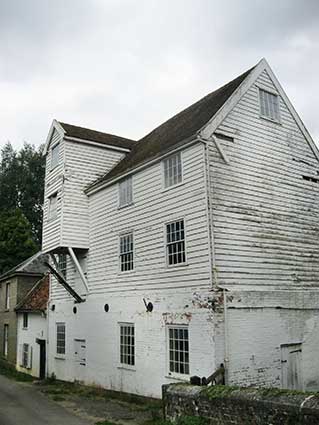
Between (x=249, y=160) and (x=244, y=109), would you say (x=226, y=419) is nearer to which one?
(x=249, y=160)

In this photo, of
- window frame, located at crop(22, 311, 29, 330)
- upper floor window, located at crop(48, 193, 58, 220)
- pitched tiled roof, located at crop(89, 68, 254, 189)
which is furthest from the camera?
window frame, located at crop(22, 311, 29, 330)

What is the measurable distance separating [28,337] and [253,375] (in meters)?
17.1

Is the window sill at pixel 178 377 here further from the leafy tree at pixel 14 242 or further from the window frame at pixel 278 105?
the leafy tree at pixel 14 242

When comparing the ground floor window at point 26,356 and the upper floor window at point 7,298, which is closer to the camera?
the ground floor window at point 26,356

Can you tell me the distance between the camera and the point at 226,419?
1005 centimetres

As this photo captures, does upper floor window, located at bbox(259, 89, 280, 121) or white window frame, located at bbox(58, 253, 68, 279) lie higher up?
upper floor window, located at bbox(259, 89, 280, 121)

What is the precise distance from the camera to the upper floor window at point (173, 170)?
16.5m

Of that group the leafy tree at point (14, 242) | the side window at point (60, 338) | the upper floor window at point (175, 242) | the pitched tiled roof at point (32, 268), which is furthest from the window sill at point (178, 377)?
the leafy tree at point (14, 242)

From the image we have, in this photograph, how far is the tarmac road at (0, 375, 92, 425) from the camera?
1388 cm

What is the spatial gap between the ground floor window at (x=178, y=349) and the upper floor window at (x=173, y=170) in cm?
523

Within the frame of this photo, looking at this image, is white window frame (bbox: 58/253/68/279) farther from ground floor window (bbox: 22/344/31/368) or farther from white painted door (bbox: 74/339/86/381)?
ground floor window (bbox: 22/344/31/368)

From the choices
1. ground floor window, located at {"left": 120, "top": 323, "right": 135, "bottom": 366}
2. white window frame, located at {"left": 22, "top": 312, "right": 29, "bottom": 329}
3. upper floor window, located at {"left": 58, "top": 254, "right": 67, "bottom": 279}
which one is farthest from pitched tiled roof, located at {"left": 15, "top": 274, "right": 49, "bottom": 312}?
ground floor window, located at {"left": 120, "top": 323, "right": 135, "bottom": 366}

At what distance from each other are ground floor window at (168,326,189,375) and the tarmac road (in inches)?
134

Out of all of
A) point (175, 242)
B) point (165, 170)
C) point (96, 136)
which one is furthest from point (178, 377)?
point (96, 136)
